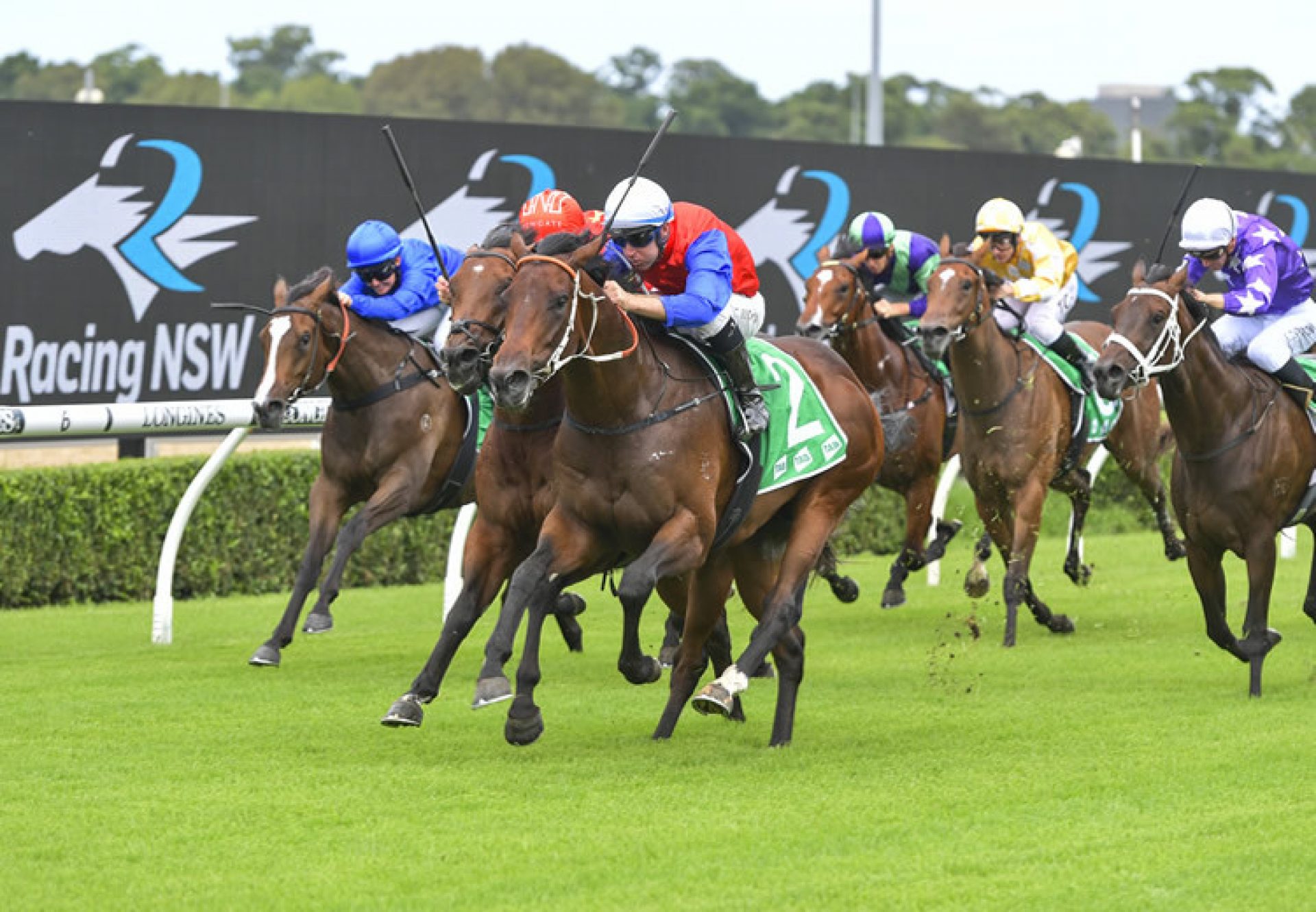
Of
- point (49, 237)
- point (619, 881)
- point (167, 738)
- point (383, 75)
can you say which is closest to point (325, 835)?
point (619, 881)

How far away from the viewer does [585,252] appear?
207 inches

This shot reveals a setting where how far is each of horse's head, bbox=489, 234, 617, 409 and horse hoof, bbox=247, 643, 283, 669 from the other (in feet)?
7.72

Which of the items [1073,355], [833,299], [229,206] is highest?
[229,206]

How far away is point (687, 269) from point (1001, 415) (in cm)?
317

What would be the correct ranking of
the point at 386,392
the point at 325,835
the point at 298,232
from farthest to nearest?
the point at 298,232 → the point at 386,392 → the point at 325,835

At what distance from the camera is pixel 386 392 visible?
25.6 feet

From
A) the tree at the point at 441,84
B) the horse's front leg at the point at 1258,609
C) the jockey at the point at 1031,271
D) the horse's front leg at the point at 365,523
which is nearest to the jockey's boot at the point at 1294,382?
the horse's front leg at the point at 1258,609

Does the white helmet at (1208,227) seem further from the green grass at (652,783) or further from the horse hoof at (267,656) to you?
the horse hoof at (267,656)

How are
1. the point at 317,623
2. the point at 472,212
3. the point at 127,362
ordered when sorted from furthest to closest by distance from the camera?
the point at 472,212 < the point at 127,362 < the point at 317,623

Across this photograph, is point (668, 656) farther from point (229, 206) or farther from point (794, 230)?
point (794, 230)

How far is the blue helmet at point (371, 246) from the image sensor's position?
786 cm

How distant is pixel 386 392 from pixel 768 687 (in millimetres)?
1903

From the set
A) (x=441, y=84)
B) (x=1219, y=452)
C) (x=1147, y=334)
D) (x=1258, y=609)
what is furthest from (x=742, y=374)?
(x=441, y=84)

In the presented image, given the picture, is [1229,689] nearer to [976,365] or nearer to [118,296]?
[976,365]
